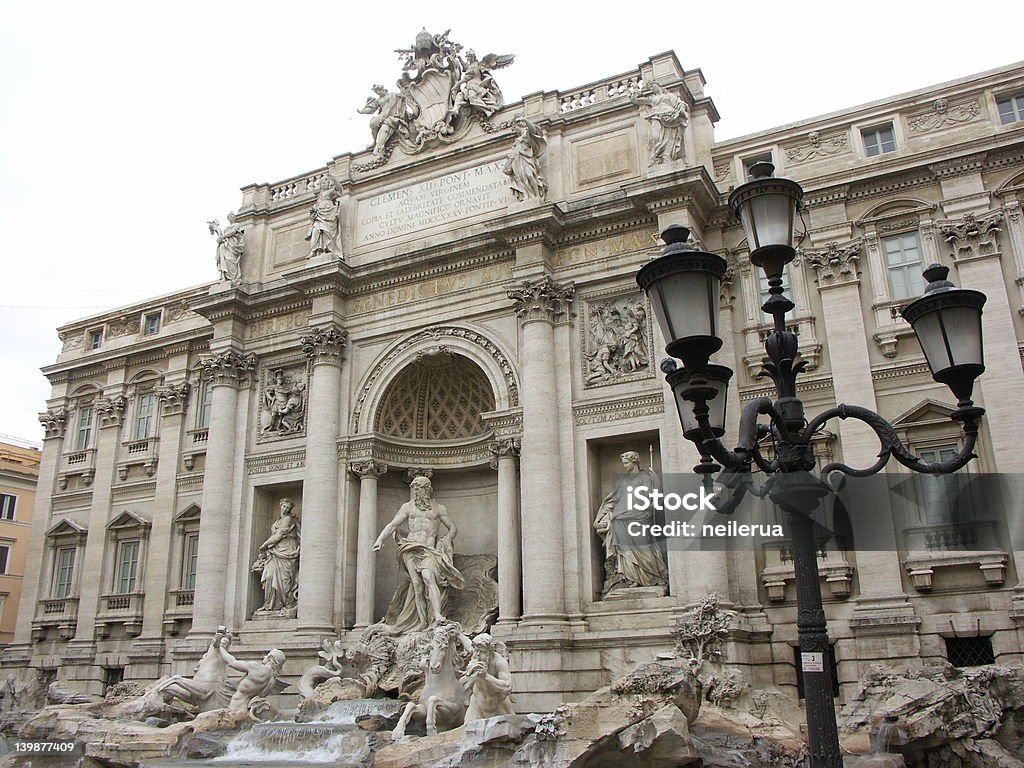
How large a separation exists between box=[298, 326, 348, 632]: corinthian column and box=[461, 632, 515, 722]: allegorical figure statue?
6.83 m

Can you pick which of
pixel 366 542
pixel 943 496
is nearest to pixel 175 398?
pixel 366 542

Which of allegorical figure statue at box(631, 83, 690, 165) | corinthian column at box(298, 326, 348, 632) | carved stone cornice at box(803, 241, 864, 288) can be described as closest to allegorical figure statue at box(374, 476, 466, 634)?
corinthian column at box(298, 326, 348, 632)

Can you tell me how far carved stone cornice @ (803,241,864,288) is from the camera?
18.2m

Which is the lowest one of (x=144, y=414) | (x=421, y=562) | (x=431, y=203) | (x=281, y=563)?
(x=421, y=562)

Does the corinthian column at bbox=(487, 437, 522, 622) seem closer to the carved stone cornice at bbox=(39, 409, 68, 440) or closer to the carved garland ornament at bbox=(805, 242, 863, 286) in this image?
the carved garland ornament at bbox=(805, 242, 863, 286)

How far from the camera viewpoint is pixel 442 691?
15.2m

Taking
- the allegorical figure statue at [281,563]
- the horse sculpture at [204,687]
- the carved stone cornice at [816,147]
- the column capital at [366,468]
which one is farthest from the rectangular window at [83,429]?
the carved stone cornice at [816,147]

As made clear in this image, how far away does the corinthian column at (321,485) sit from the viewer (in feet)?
66.6

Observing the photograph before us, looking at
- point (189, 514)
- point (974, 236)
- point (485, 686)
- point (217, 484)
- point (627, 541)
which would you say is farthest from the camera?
point (189, 514)

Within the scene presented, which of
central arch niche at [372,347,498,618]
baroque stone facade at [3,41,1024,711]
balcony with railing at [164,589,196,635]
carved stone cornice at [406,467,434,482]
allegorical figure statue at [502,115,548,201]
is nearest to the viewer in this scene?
baroque stone facade at [3,41,1024,711]

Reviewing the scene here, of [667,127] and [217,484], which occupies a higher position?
[667,127]

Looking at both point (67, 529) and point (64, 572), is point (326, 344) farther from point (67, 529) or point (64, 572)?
point (64, 572)

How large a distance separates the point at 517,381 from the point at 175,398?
35.9 feet

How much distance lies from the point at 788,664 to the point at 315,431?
37.3 ft
